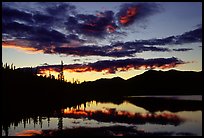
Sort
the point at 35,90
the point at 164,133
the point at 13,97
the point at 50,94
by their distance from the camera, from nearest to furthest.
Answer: the point at 164,133 < the point at 13,97 < the point at 35,90 < the point at 50,94

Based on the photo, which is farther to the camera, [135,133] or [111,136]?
[135,133]

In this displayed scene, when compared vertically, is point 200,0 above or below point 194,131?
above

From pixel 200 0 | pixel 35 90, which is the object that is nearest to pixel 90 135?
pixel 200 0

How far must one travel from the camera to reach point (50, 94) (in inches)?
4311

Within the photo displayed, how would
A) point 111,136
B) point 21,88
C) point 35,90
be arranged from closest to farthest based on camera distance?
1. point 111,136
2. point 21,88
3. point 35,90

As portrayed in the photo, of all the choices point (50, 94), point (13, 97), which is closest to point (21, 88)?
point (13, 97)

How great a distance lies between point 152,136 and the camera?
80.6 ft

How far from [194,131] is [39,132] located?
45.0ft

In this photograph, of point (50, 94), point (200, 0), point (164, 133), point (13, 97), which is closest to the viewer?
point (200, 0)

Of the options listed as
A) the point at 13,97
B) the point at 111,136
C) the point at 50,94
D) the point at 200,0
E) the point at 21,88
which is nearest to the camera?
the point at 200,0

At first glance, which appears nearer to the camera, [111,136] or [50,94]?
[111,136]

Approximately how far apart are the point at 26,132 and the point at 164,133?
11872mm

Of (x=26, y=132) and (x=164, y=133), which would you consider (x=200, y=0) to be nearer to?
(x=164, y=133)

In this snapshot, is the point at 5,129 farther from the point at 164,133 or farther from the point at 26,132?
the point at 164,133
